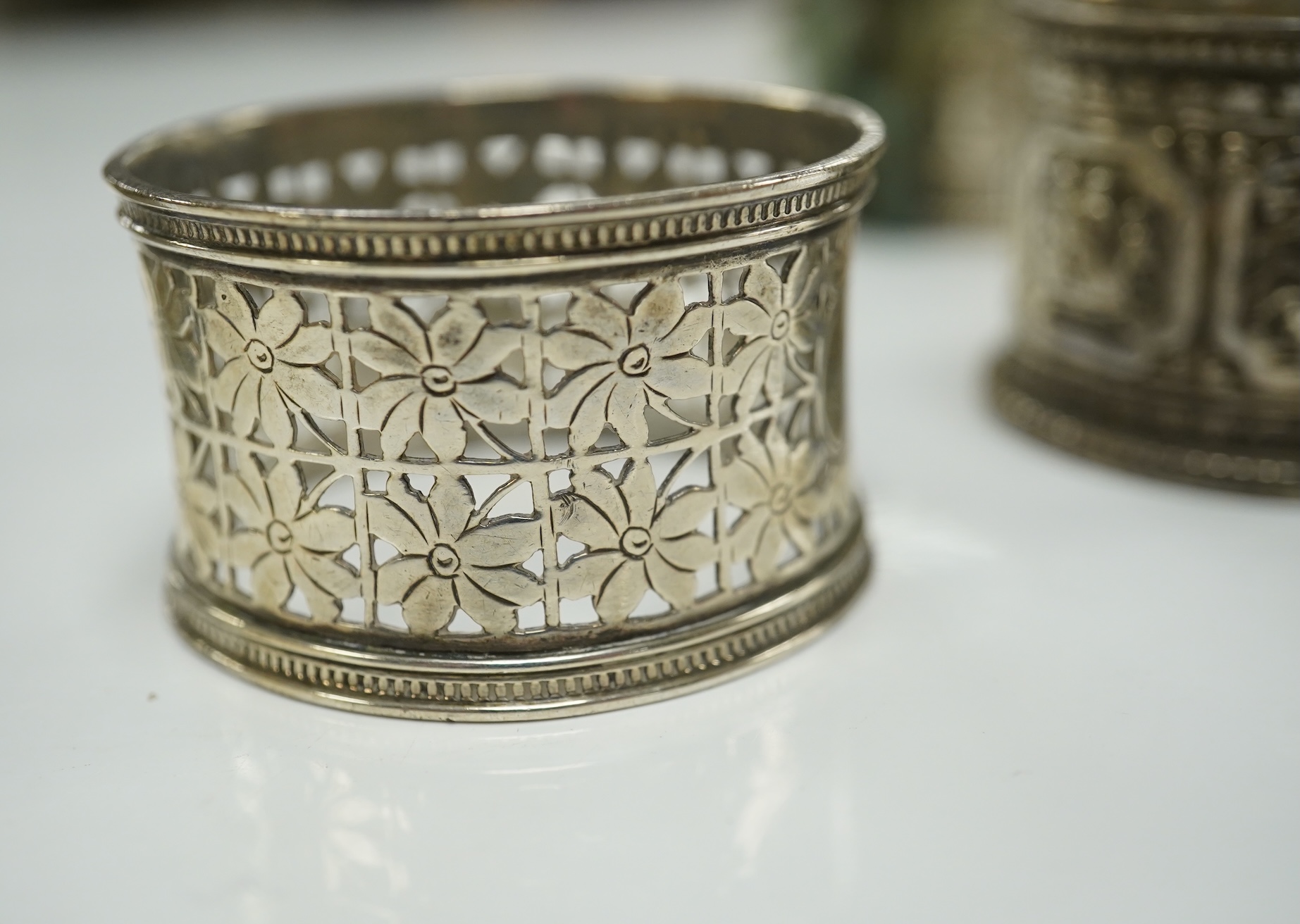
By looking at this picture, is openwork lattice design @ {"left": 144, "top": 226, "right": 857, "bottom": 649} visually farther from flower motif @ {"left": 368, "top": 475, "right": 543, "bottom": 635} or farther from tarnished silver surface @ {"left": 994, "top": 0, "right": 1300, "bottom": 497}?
tarnished silver surface @ {"left": 994, "top": 0, "right": 1300, "bottom": 497}

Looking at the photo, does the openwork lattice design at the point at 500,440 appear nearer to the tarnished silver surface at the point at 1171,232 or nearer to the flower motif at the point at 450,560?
the flower motif at the point at 450,560

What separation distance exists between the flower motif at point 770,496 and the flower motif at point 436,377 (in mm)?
177

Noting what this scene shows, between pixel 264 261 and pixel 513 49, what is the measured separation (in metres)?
2.86

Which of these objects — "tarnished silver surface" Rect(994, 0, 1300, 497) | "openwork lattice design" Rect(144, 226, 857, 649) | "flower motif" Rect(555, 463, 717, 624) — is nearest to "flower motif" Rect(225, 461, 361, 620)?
"openwork lattice design" Rect(144, 226, 857, 649)

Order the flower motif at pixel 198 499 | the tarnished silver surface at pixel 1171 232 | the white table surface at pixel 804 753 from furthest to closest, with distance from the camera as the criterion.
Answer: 1. the tarnished silver surface at pixel 1171 232
2. the flower motif at pixel 198 499
3. the white table surface at pixel 804 753

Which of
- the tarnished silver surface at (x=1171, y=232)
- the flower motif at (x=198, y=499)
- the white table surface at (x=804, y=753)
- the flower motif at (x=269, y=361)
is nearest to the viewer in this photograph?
the white table surface at (x=804, y=753)

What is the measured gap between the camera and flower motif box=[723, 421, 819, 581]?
3.24 ft

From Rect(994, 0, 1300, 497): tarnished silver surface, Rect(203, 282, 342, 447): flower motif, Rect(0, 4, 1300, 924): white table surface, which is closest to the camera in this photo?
Rect(0, 4, 1300, 924): white table surface

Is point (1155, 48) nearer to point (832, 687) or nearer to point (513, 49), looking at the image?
point (832, 687)

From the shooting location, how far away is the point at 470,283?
87 cm

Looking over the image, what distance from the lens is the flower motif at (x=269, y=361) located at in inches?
36.1

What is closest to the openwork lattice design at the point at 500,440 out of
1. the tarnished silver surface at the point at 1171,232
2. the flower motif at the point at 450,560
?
the flower motif at the point at 450,560

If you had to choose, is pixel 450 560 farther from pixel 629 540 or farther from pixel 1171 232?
pixel 1171 232

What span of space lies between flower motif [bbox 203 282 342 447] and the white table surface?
21 cm
